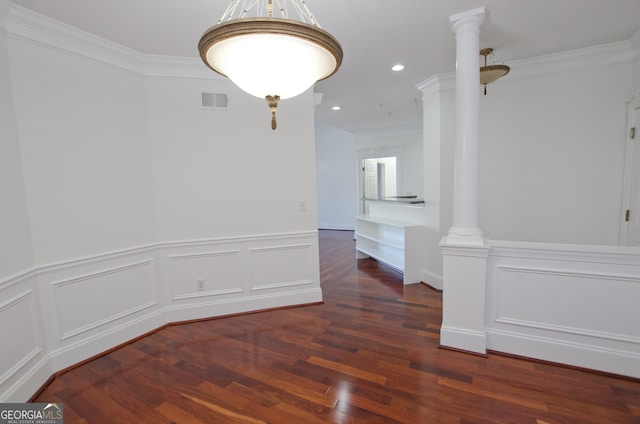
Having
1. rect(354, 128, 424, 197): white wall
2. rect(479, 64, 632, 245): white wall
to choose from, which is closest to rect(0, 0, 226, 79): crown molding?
rect(479, 64, 632, 245): white wall

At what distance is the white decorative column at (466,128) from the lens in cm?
246

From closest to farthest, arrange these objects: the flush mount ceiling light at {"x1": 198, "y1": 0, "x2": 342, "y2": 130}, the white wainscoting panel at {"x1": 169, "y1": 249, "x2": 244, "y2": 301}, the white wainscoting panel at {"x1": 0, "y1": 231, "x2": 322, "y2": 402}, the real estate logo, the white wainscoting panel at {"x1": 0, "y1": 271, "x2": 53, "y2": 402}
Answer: the flush mount ceiling light at {"x1": 198, "y1": 0, "x2": 342, "y2": 130}, the real estate logo, the white wainscoting panel at {"x1": 0, "y1": 271, "x2": 53, "y2": 402}, the white wainscoting panel at {"x1": 0, "y1": 231, "x2": 322, "y2": 402}, the white wainscoting panel at {"x1": 169, "y1": 249, "x2": 244, "y2": 301}

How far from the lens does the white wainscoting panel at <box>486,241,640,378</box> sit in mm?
2178

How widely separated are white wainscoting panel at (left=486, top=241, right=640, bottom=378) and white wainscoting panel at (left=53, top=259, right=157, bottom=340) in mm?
3234

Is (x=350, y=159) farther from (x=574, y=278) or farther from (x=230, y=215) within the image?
(x=574, y=278)

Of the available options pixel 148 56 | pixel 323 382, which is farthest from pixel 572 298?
pixel 148 56

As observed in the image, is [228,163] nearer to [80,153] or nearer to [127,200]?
[127,200]

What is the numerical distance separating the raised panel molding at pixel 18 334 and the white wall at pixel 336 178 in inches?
290

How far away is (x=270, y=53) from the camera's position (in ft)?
4.23

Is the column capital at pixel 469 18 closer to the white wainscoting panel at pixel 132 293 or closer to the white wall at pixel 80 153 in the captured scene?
the white wainscoting panel at pixel 132 293

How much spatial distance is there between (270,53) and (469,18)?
6.54ft

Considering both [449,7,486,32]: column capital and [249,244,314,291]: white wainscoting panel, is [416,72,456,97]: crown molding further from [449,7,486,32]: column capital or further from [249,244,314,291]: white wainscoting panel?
[249,244,314,291]: white wainscoting panel

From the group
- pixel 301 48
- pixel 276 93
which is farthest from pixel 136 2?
pixel 301 48

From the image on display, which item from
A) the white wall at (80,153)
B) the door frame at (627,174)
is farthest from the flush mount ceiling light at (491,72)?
the white wall at (80,153)
